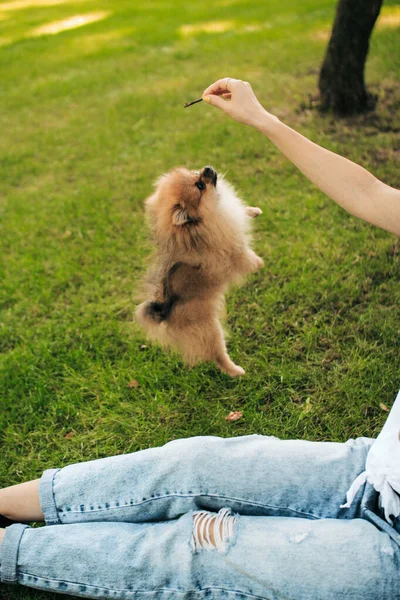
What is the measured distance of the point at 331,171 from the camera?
2.07 metres

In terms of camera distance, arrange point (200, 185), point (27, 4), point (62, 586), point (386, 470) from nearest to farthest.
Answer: point (386, 470)
point (62, 586)
point (200, 185)
point (27, 4)

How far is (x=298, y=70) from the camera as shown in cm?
679

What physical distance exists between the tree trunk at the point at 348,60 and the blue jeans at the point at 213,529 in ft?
14.3

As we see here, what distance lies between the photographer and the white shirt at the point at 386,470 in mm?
1783

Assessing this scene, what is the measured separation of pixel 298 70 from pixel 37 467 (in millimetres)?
6023

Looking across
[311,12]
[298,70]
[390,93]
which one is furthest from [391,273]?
[311,12]

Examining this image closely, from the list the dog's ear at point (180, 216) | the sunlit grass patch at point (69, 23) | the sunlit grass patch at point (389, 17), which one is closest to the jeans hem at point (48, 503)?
the dog's ear at point (180, 216)

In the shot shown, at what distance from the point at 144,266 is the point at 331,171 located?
233 centimetres

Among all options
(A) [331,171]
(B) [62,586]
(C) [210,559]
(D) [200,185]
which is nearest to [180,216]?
(D) [200,185]

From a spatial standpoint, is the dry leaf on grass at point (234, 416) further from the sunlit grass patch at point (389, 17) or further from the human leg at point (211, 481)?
the sunlit grass patch at point (389, 17)

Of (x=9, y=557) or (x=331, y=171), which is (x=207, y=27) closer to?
(x=331, y=171)

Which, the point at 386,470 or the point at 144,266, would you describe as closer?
the point at 386,470

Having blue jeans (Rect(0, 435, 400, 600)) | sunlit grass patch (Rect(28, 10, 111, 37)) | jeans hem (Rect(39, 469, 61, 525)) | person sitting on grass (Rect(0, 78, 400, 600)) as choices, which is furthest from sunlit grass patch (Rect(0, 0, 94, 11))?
blue jeans (Rect(0, 435, 400, 600))

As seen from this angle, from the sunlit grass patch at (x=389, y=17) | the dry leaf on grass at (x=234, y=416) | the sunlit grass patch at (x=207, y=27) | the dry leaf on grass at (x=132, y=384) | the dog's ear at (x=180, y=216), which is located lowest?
the dry leaf on grass at (x=132, y=384)
